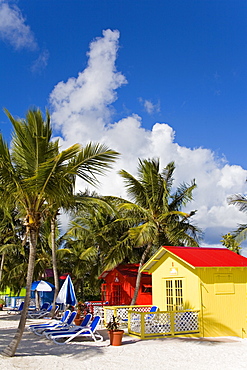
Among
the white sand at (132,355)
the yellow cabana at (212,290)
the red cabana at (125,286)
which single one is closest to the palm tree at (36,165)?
the white sand at (132,355)

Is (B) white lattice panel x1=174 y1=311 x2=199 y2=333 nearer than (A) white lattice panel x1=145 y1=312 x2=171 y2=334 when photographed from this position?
No

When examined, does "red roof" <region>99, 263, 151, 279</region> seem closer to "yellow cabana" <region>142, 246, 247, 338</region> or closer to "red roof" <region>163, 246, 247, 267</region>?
"red roof" <region>163, 246, 247, 267</region>

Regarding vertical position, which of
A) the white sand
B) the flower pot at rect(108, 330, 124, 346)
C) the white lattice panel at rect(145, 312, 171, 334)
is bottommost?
the white sand

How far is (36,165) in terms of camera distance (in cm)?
970

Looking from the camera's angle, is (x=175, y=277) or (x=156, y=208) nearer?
(x=175, y=277)

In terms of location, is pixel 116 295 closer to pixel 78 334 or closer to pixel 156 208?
pixel 156 208

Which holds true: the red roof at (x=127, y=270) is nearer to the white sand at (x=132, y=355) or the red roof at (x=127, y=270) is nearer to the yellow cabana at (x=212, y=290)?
the yellow cabana at (x=212, y=290)

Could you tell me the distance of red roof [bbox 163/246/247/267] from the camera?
13.6 m

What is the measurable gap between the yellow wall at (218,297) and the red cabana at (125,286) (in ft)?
24.5

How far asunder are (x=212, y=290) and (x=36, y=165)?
304 inches

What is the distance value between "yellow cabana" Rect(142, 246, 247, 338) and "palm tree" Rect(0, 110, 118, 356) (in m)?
5.84

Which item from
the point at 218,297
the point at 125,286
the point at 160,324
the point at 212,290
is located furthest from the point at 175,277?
the point at 125,286

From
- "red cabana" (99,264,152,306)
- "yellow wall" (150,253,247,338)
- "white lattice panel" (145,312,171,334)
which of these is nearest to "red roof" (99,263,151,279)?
"red cabana" (99,264,152,306)

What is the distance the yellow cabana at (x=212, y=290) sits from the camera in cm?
1312
